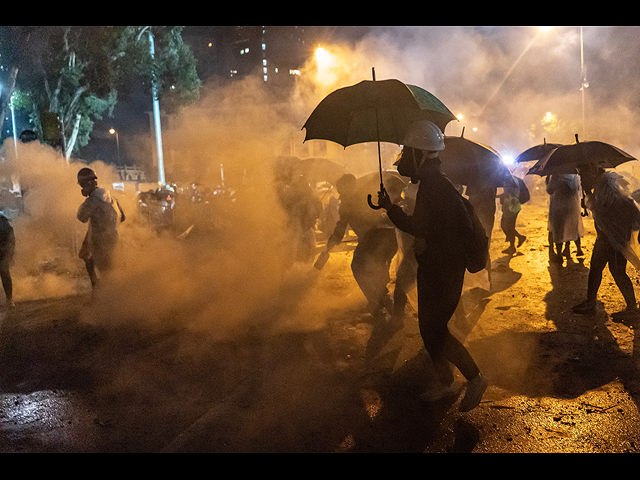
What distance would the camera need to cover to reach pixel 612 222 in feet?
15.2

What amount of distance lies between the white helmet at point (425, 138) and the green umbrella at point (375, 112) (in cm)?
38

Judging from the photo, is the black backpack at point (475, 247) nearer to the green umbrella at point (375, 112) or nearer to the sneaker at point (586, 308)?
the green umbrella at point (375, 112)

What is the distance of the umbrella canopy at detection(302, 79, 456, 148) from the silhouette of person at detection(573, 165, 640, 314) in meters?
1.84

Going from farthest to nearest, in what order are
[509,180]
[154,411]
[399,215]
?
[509,180]
[154,411]
[399,215]

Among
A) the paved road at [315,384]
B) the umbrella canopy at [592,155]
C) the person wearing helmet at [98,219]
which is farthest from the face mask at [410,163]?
the person wearing helmet at [98,219]

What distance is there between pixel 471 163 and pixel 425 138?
8.00 ft

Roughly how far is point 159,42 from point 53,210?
10.6 metres

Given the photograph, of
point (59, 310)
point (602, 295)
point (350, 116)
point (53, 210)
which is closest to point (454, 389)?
point (350, 116)

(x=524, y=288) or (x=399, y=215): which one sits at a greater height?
(x=399, y=215)

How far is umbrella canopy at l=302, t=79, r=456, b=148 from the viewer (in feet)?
12.1

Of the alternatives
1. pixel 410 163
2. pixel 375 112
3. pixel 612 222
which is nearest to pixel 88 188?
pixel 375 112

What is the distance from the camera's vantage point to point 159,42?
19141mm

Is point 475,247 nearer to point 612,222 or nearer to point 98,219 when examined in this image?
Result: point 612,222

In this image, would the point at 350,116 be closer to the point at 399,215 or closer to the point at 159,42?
the point at 399,215
